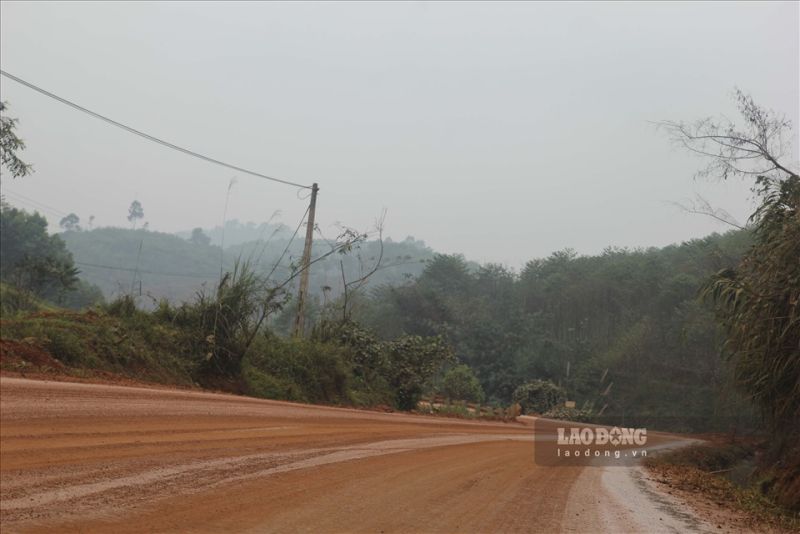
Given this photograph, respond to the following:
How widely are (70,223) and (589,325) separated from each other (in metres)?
113

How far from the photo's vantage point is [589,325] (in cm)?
5925

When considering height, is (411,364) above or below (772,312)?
below

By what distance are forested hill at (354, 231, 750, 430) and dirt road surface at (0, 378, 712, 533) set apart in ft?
94.8

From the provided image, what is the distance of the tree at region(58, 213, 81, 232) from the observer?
131125 millimetres

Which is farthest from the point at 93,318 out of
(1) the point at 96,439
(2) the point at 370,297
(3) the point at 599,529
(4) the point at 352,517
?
(2) the point at 370,297

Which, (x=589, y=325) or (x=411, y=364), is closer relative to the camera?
(x=411, y=364)

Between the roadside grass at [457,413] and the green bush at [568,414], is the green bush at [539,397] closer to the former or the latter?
the green bush at [568,414]

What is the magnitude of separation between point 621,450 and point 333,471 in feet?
29.3

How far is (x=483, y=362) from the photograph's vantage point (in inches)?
2158

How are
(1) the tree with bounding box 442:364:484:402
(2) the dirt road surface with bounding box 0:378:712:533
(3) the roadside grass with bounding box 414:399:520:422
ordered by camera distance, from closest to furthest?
(2) the dirt road surface with bounding box 0:378:712:533, (3) the roadside grass with bounding box 414:399:520:422, (1) the tree with bounding box 442:364:484:402

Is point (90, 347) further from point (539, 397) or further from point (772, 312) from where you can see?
point (539, 397)

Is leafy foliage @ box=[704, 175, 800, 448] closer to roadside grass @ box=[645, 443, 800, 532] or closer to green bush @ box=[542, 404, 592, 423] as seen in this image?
roadside grass @ box=[645, 443, 800, 532]

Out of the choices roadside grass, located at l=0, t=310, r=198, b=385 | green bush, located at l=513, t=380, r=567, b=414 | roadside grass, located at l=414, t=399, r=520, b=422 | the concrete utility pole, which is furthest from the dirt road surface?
green bush, located at l=513, t=380, r=567, b=414

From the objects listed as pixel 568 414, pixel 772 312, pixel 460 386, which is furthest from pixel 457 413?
pixel 772 312
